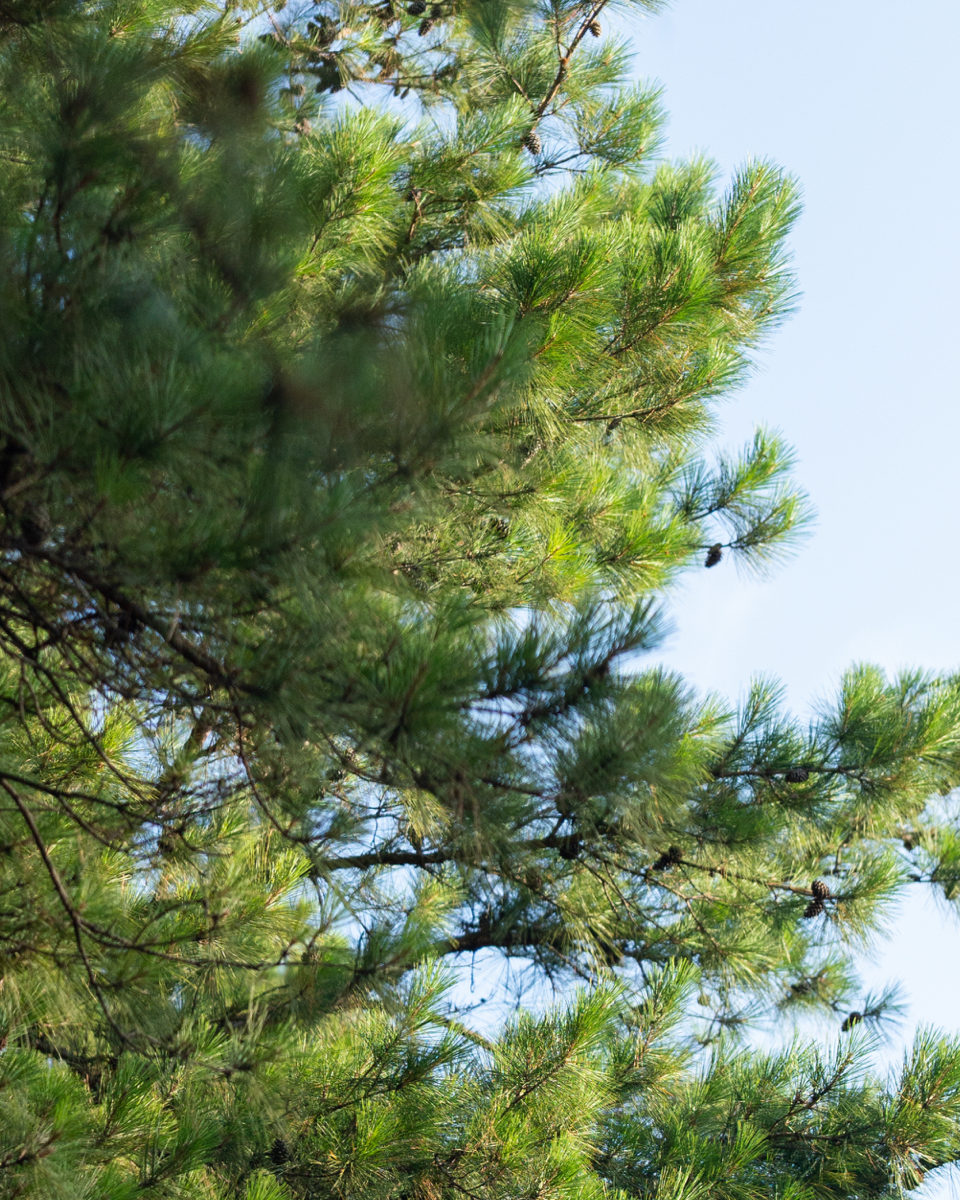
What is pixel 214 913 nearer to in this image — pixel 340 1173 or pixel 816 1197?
pixel 340 1173

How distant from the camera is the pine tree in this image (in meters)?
1.70

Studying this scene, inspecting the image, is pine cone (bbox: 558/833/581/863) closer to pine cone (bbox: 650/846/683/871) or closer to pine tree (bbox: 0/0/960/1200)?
pine tree (bbox: 0/0/960/1200)

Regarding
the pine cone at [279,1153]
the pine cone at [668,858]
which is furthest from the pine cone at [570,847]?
the pine cone at [279,1153]

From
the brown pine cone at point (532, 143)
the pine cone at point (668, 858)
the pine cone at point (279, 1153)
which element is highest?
the brown pine cone at point (532, 143)

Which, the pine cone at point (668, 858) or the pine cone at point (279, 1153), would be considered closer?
the pine cone at point (668, 858)

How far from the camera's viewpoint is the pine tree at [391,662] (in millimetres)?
1695

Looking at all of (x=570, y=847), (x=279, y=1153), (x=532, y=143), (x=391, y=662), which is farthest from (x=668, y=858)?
(x=532, y=143)

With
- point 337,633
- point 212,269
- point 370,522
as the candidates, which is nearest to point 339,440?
point 370,522

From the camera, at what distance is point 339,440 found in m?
1.81

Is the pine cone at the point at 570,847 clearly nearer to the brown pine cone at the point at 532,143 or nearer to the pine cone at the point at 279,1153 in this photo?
the pine cone at the point at 279,1153

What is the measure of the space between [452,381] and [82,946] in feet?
4.04

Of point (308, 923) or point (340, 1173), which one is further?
point (340, 1173)

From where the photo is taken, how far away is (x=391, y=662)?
5.38 ft

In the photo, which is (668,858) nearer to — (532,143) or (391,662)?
(391,662)
